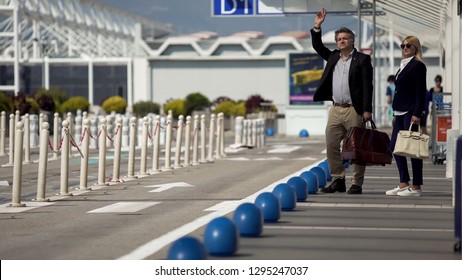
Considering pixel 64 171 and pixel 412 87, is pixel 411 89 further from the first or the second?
pixel 64 171

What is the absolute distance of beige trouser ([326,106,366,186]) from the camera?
677 inches

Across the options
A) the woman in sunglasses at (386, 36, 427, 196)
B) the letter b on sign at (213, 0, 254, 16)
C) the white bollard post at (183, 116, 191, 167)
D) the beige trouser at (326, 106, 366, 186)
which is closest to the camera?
the woman in sunglasses at (386, 36, 427, 196)

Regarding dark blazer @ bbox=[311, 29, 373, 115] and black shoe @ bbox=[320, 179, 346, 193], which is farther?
black shoe @ bbox=[320, 179, 346, 193]

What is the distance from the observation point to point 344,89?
56.2 ft

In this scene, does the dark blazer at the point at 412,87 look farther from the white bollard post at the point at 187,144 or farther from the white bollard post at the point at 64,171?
the white bollard post at the point at 187,144

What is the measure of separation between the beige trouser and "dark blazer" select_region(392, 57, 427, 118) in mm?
627

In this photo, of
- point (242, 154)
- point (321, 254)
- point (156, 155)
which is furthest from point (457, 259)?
point (242, 154)

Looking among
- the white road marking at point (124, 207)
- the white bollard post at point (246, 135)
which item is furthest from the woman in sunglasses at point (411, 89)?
the white bollard post at point (246, 135)

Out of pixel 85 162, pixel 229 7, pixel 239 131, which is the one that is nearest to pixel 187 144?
pixel 85 162

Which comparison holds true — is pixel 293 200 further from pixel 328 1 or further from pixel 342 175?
pixel 328 1

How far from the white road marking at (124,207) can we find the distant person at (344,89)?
8.42ft

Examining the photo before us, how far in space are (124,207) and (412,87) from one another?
3.96m

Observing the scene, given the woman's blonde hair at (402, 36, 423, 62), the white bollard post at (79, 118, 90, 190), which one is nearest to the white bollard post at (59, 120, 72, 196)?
the white bollard post at (79, 118, 90, 190)

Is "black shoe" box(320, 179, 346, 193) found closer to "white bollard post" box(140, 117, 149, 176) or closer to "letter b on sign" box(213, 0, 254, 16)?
"white bollard post" box(140, 117, 149, 176)
